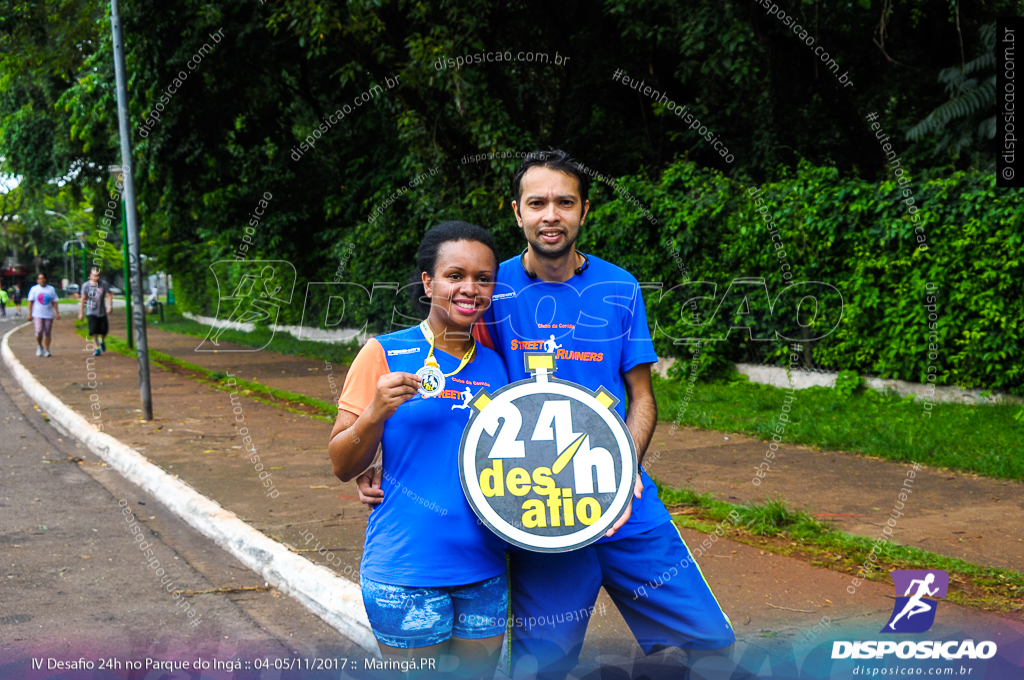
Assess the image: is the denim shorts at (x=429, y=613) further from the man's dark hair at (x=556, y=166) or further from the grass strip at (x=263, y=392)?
the grass strip at (x=263, y=392)

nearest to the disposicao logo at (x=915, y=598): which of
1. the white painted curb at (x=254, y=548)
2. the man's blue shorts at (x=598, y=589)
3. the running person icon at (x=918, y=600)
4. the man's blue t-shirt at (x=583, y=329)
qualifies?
the running person icon at (x=918, y=600)

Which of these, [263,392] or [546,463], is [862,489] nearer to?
[546,463]

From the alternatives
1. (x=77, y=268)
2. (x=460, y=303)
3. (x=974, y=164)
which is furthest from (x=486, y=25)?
(x=77, y=268)

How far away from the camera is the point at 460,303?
2174 millimetres

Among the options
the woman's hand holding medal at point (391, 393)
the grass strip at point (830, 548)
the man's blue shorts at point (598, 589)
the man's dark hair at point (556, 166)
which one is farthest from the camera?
the grass strip at point (830, 548)

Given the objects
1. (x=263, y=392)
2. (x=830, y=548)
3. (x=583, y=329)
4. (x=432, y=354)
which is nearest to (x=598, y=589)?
(x=583, y=329)

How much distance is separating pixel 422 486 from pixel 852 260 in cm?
770

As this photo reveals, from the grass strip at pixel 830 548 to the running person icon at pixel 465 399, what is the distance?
2866 mm

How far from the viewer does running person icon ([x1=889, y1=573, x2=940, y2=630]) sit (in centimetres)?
369

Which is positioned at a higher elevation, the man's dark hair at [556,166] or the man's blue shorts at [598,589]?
the man's dark hair at [556,166]

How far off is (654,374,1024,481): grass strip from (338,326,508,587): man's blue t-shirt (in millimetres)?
5218

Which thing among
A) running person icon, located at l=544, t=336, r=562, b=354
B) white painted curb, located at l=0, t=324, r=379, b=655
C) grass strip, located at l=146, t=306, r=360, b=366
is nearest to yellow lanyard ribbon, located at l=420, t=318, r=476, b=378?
running person icon, located at l=544, t=336, r=562, b=354

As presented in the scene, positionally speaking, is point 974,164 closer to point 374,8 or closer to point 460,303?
point 374,8

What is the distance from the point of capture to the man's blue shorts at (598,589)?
237 centimetres
